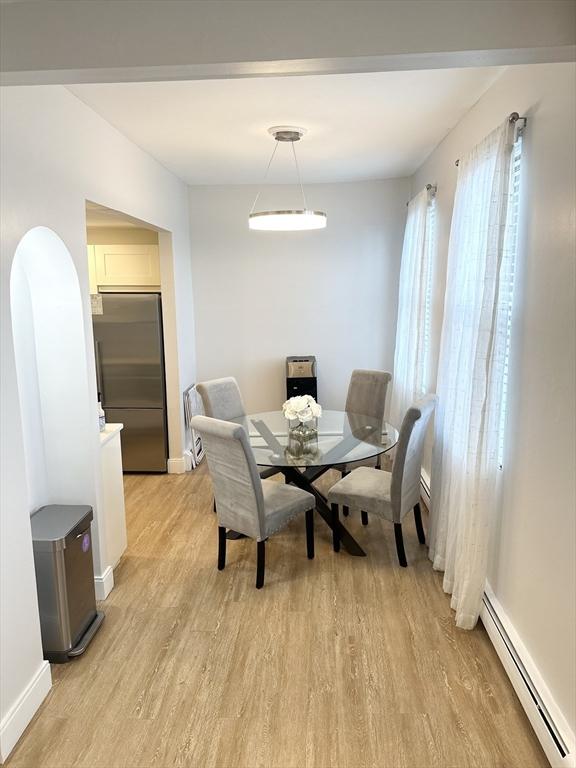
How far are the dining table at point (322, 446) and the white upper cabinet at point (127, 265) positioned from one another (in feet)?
5.57

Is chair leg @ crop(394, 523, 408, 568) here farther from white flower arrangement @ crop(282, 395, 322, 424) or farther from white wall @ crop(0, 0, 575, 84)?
white wall @ crop(0, 0, 575, 84)

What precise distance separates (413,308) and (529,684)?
9.47 feet

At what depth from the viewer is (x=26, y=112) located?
2.20 meters

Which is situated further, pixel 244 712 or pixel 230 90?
pixel 230 90

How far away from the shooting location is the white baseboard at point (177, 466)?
5.06m

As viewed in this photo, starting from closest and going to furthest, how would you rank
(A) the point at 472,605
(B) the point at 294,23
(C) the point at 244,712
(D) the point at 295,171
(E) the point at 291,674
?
(B) the point at 294,23 < (C) the point at 244,712 < (E) the point at 291,674 < (A) the point at 472,605 < (D) the point at 295,171

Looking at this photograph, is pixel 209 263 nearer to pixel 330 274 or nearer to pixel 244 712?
pixel 330 274

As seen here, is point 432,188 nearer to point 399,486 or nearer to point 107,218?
point 399,486

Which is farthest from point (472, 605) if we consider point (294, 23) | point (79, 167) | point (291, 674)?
point (79, 167)

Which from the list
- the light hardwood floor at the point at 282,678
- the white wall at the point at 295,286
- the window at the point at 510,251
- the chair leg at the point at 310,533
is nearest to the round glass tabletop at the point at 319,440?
the chair leg at the point at 310,533

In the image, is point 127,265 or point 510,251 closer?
point 510,251

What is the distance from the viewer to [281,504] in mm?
3197

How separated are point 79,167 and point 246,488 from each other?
1.92m

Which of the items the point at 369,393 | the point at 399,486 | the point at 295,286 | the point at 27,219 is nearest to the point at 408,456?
the point at 399,486
